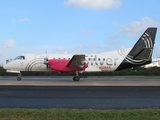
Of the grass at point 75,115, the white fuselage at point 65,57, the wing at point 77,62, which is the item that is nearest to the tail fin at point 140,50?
the white fuselage at point 65,57

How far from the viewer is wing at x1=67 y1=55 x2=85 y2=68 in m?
27.4

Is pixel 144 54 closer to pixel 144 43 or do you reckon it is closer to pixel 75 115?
pixel 144 43

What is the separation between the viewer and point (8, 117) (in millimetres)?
7934

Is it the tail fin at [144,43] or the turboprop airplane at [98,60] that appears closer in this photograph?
the turboprop airplane at [98,60]

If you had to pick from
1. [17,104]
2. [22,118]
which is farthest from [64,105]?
[22,118]

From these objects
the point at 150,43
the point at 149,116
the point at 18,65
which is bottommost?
the point at 149,116

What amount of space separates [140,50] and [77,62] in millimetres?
7751

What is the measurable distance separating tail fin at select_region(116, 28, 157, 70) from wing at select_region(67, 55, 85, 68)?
5.09 metres

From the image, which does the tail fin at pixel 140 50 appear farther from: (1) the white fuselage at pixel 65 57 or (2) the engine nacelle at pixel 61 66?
(2) the engine nacelle at pixel 61 66

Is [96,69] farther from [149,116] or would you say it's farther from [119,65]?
[149,116]

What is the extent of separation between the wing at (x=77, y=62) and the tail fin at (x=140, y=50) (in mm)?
5091

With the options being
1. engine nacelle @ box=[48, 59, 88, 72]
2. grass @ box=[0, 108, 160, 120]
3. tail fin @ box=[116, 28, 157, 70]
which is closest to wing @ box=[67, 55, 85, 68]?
engine nacelle @ box=[48, 59, 88, 72]

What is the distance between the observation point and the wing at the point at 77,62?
27391 mm

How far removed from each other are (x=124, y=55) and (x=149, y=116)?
22.4 m
